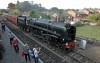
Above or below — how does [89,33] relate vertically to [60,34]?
below

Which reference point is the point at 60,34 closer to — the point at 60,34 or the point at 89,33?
the point at 60,34

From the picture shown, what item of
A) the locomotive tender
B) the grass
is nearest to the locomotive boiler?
the locomotive tender

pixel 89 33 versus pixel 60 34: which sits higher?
pixel 60 34

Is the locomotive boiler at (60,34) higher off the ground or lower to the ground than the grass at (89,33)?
higher

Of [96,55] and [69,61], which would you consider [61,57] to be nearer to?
[69,61]

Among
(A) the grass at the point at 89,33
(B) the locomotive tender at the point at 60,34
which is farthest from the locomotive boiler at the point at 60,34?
(A) the grass at the point at 89,33

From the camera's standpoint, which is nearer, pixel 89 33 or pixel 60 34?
pixel 60 34

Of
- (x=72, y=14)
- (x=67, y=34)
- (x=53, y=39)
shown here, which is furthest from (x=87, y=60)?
(x=72, y=14)

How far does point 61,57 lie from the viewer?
13.8 meters

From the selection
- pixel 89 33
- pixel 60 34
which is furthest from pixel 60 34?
pixel 89 33

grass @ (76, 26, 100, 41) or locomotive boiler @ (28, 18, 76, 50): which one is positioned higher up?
locomotive boiler @ (28, 18, 76, 50)

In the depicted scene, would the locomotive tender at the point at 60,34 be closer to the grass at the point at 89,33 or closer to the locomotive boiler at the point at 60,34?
the locomotive boiler at the point at 60,34

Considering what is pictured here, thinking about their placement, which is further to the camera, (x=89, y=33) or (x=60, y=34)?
(x=89, y=33)

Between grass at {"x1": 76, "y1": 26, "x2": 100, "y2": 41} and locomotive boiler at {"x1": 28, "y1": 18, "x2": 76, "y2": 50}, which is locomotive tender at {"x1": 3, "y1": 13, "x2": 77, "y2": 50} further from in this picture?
grass at {"x1": 76, "y1": 26, "x2": 100, "y2": 41}
